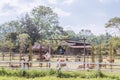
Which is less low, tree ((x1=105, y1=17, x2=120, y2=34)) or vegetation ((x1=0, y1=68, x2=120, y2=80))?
tree ((x1=105, y1=17, x2=120, y2=34))

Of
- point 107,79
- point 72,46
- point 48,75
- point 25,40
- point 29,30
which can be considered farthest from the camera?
point 29,30

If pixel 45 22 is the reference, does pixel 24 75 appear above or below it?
below

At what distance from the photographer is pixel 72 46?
244ft

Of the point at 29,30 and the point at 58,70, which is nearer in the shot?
the point at 58,70

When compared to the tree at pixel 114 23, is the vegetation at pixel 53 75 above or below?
below

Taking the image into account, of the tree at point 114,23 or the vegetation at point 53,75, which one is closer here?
the vegetation at point 53,75

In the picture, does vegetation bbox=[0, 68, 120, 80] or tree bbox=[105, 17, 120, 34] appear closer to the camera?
vegetation bbox=[0, 68, 120, 80]

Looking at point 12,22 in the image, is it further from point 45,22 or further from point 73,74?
point 73,74

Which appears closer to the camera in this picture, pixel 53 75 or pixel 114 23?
pixel 53 75

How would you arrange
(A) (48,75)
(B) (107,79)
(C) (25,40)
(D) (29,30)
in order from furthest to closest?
(D) (29,30), (C) (25,40), (A) (48,75), (B) (107,79)

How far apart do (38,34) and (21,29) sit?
16.5 feet

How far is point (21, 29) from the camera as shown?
8294 cm

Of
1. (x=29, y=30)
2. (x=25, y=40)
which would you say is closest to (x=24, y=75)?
(x=25, y=40)

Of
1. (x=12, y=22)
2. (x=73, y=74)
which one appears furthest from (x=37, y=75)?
(x=12, y=22)
